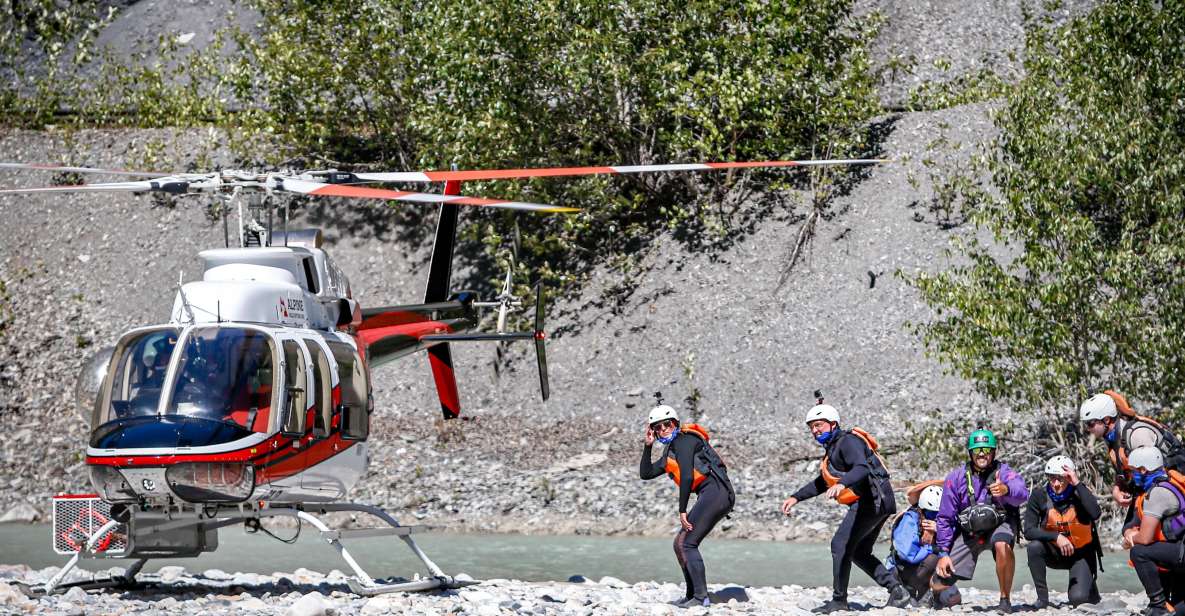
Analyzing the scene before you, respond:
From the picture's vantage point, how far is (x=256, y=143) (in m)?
33.3

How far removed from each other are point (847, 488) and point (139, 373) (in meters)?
6.19

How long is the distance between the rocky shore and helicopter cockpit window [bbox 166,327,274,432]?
5.36 ft

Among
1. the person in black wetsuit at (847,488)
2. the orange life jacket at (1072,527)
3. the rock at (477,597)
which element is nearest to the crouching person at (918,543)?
the person in black wetsuit at (847,488)

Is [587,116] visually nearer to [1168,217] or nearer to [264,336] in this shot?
[1168,217]

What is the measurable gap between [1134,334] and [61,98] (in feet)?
105

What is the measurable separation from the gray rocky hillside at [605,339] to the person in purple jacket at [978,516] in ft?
22.7

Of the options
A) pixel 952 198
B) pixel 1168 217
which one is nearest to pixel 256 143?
pixel 952 198

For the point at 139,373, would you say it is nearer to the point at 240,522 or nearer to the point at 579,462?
the point at 240,522

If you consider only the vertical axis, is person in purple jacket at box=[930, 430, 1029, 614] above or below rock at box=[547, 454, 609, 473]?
above

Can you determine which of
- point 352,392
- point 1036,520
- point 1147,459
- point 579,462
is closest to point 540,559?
point 579,462

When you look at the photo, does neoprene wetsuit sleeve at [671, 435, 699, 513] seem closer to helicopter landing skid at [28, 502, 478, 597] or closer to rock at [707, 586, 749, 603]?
rock at [707, 586, 749, 603]

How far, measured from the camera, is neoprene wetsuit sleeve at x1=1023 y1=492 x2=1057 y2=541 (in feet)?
37.7

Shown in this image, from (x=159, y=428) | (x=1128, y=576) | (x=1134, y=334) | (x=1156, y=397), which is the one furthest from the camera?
(x=1156, y=397)

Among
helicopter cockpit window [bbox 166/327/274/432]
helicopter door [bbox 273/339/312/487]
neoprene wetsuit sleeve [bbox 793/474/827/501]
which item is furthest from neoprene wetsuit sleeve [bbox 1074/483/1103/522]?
helicopter cockpit window [bbox 166/327/274/432]
